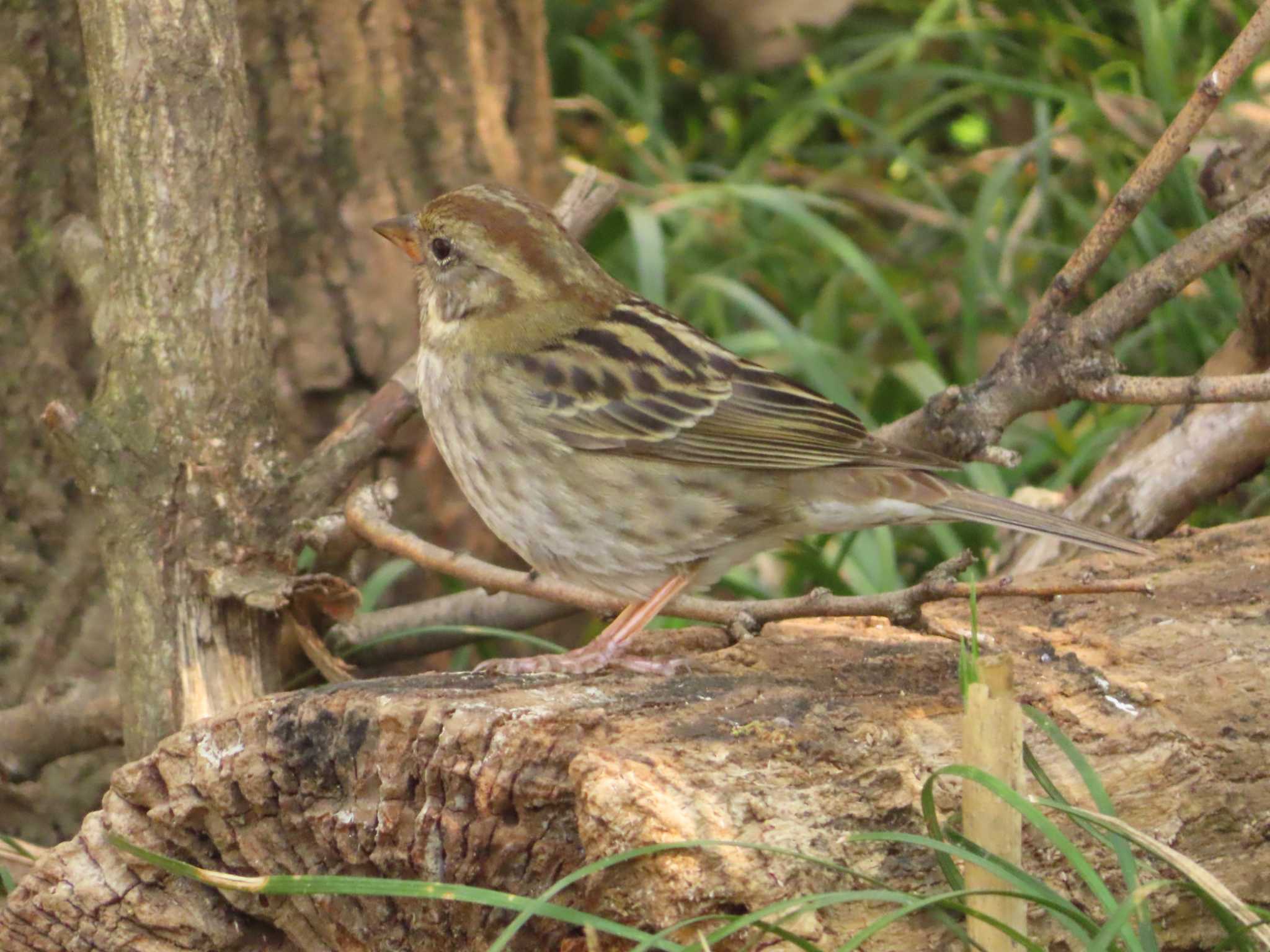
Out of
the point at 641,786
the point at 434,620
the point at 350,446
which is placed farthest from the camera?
the point at 434,620

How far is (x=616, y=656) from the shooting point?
11.9 ft

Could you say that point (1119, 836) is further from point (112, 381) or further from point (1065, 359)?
Answer: point (112, 381)

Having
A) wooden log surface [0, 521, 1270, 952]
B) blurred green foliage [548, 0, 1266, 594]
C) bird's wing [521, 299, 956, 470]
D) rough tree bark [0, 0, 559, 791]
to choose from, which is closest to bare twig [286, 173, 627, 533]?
rough tree bark [0, 0, 559, 791]

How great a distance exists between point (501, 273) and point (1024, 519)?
1464mm

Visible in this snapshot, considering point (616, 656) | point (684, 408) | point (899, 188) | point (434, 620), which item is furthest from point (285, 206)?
point (899, 188)

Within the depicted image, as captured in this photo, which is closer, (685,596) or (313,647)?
(685,596)

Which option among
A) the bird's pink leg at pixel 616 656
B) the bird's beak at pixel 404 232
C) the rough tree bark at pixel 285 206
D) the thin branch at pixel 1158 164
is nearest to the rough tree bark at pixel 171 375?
the rough tree bark at pixel 285 206

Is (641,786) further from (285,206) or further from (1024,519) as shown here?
(285,206)

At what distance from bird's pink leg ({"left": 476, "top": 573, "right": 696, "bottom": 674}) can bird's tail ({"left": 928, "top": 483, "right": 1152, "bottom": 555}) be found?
0.67m

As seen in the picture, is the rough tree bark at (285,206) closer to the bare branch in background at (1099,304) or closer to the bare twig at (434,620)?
the bare twig at (434,620)

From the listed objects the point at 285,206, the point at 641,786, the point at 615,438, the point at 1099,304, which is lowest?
the point at 641,786

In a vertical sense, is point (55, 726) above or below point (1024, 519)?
below

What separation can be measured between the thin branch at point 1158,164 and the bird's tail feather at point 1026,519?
470 millimetres

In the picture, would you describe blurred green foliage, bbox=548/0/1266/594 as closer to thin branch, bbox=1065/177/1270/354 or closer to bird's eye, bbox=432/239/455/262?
thin branch, bbox=1065/177/1270/354
